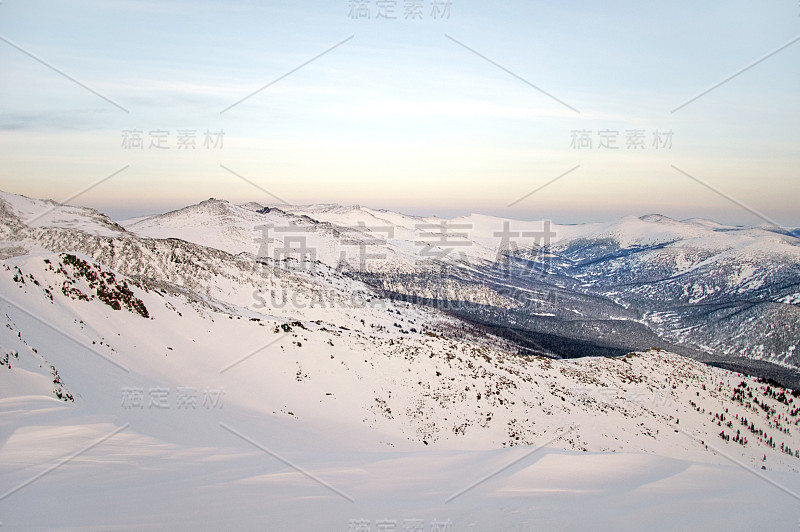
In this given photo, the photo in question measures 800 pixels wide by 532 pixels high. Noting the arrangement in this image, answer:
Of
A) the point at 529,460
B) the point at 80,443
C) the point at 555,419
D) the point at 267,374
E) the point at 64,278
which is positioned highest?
the point at 64,278

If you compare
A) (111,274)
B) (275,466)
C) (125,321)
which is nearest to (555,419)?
(275,466)

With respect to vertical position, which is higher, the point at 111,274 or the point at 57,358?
the point at 111,274

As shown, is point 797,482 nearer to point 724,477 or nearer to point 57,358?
point 724,477

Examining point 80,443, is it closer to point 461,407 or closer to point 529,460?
point 529,460

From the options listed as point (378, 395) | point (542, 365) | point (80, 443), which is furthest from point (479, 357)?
point (80, 443)

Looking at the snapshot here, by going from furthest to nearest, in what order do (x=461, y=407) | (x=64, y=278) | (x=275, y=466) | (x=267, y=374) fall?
1. (x=461, y=407)
2. (x=267, y=374)
3. (x=64, y=278)
4. (x=275, y=466)

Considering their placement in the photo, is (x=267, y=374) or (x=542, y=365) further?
(x=542, y=365)

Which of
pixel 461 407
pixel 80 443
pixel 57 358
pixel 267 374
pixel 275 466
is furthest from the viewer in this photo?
pixel 461 407
